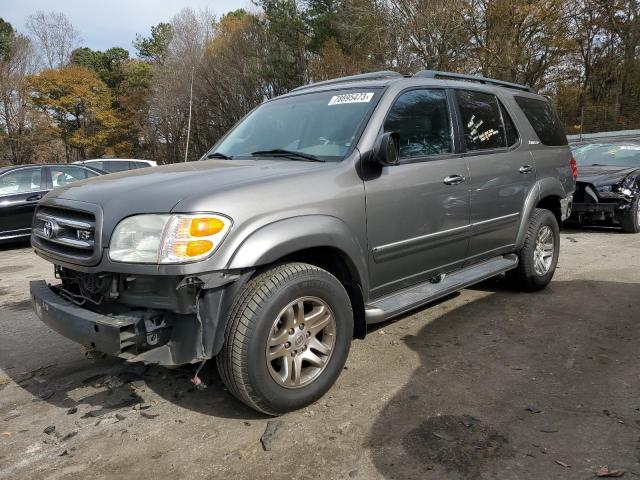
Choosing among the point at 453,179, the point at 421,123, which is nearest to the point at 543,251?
the point at 453,179

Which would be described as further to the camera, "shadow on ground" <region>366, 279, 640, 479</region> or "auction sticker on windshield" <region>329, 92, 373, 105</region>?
"auction sticker on windshield" <region>329, 92, 373, 105</region>

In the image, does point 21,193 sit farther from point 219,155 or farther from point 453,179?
point 453,179

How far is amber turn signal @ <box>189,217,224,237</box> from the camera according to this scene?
99.7 inches

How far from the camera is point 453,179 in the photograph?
3.86 meters

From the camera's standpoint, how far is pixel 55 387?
3.41 m

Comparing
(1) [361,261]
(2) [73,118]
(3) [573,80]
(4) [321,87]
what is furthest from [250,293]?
(2) [73,118]

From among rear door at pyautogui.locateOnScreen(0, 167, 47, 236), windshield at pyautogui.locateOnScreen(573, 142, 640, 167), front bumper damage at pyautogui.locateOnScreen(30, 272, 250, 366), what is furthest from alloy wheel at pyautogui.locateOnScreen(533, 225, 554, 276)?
rear door at pyautogui.locateOnScreen(0, 167, 47, 236)

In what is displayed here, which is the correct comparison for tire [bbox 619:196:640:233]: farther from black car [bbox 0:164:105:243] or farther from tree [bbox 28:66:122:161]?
tree [bbox 28:66:122:161]

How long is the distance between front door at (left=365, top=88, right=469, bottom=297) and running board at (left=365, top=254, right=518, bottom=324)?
0.07 meters

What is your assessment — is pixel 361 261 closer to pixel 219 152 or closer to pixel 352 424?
pixel 352 424

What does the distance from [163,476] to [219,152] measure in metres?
2.42

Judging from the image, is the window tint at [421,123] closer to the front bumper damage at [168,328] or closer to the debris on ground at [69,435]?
the front bumper damage at [168,328]

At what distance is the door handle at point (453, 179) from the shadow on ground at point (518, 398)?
47.5 inches

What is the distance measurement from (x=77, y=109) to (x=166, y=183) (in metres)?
45.2
